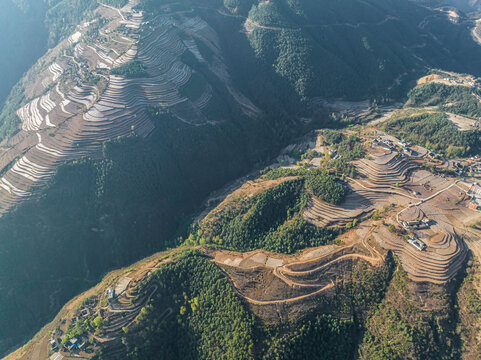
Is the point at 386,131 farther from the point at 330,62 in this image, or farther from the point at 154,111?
the point at 154,111


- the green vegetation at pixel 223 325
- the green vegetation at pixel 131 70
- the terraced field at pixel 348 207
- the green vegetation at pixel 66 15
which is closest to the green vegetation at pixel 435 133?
the terraced field at pixel 348 207

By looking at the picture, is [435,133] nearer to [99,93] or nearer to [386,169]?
[386,169]

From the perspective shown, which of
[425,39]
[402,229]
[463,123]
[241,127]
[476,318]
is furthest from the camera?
[425,39]

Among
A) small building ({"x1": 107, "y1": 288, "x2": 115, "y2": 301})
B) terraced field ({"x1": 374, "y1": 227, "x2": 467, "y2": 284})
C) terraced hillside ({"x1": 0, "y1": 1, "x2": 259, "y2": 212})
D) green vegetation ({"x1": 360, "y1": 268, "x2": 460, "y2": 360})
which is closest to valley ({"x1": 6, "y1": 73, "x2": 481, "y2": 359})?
terraced field ({"x1": 374, "y1": 227, "x2": 467, "y2": 284})

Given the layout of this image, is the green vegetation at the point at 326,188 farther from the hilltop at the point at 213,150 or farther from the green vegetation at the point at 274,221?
the hilltop at the point at 213,150

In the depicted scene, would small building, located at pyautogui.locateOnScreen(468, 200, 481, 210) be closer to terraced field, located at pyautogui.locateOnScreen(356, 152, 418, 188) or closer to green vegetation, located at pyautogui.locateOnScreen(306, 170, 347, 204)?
Result: terraced field, located at pyautogui.locateOnScreen(356, 152, 418, 188)

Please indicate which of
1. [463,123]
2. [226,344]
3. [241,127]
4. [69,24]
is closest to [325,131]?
[241,127]
